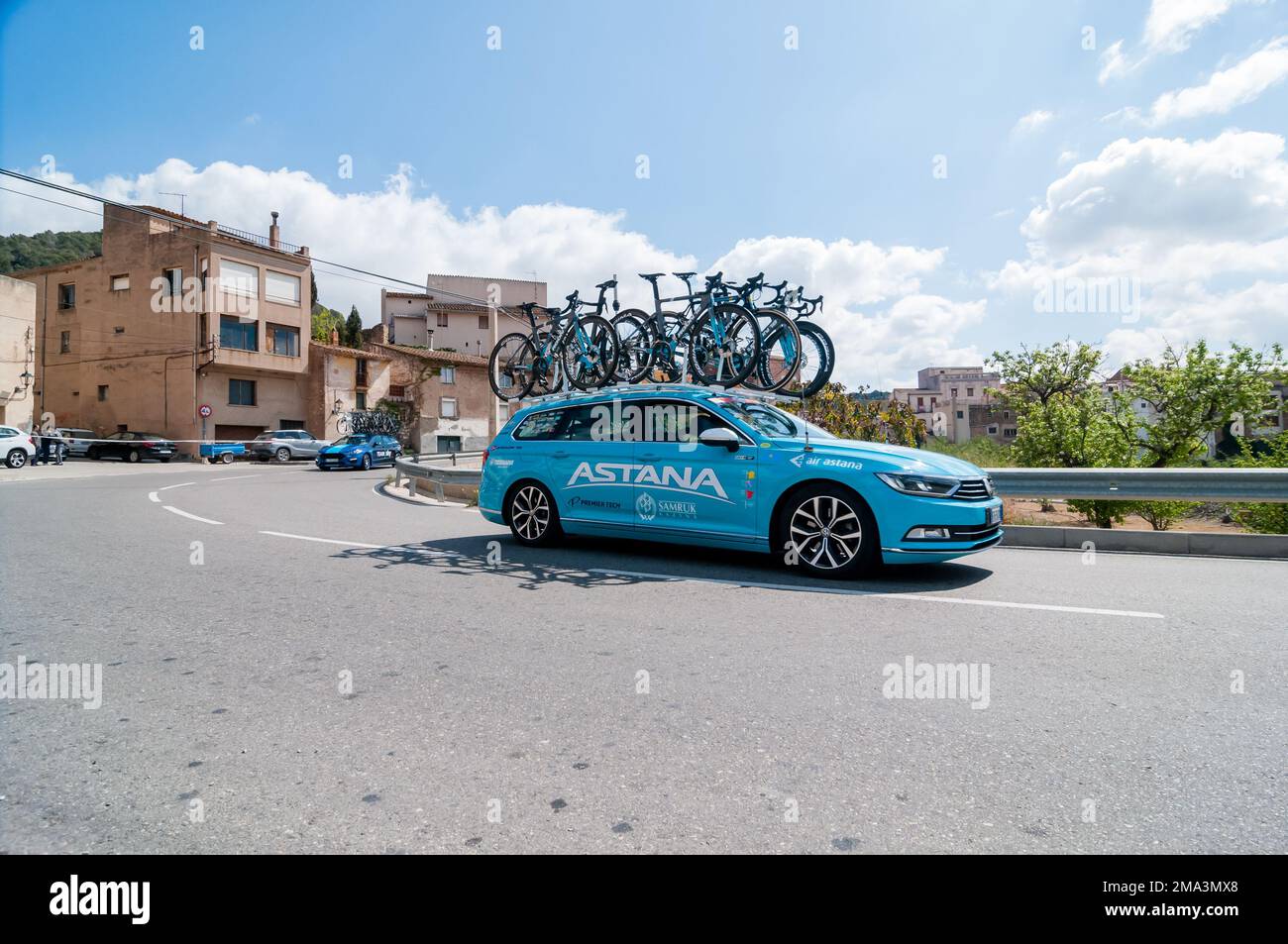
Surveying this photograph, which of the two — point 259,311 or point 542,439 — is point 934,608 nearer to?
point 542,439

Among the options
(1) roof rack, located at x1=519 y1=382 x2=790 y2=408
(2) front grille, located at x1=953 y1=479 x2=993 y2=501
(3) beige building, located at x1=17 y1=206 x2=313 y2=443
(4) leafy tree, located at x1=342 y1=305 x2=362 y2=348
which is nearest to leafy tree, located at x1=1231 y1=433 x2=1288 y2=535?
(2) front grille, located at x1=953 y1=479 x2=993 y2=501

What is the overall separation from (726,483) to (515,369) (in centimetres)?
524

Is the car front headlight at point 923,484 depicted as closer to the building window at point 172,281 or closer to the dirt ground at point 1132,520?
the dirt ground at point 1132,520

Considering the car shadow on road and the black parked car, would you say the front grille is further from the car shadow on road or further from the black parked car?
the black parked car

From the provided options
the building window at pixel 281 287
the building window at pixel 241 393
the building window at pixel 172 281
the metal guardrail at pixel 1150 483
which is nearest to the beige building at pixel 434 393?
the building window at pixel 281 287

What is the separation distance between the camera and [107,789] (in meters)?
2.62

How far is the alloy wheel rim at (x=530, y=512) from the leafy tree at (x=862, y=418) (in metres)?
9.25

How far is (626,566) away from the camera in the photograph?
701 centimetres

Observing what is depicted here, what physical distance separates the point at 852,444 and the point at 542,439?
337 centimetres

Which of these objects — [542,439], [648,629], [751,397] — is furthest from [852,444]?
[542,439]

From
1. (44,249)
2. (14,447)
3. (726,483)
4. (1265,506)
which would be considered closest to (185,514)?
(726,483)

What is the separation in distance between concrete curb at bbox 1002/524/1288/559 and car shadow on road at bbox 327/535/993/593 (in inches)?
80.6

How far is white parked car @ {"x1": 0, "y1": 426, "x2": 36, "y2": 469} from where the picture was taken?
26.4m
